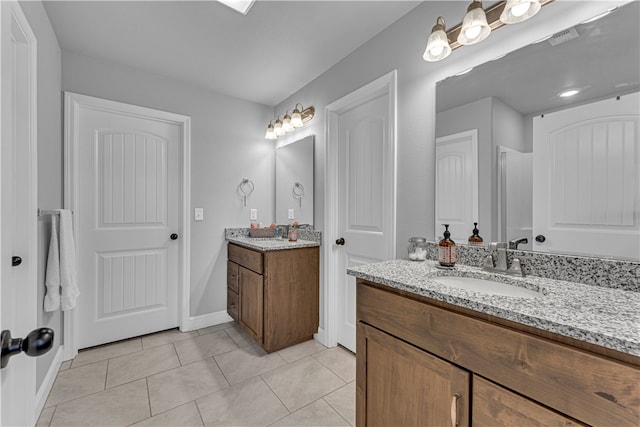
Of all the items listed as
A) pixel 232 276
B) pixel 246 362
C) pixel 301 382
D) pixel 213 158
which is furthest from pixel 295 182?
pixel 301 382

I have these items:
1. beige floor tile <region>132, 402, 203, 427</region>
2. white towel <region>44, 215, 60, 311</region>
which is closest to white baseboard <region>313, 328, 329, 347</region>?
beige floor tile <region>132, 402, 203, 427</region>

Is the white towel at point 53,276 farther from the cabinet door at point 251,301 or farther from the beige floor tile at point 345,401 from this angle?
the beige floor tile at point 345,401

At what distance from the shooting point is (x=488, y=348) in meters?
0.83

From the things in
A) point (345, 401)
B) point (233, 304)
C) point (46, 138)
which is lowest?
point (345, 401)

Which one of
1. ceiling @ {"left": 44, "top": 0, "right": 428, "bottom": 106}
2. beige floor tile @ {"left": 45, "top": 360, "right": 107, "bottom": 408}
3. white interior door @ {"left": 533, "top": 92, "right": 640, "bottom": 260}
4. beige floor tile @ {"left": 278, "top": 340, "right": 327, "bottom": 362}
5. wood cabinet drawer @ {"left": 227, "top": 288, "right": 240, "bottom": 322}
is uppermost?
ceiling @ {"left": 44, "top": 0, "right": 428, "bottom": 106}

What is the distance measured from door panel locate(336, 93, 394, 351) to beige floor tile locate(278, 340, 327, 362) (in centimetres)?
21

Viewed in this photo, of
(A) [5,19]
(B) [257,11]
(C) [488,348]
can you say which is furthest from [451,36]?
(A) [5,19]

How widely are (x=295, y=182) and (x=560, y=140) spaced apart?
2053 mm

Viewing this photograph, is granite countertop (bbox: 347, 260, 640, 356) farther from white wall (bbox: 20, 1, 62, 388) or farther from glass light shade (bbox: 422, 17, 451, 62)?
white wall (bbox: 20, 1, 62, 388)

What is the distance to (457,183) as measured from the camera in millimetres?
1507

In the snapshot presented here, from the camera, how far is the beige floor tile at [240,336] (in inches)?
95.0

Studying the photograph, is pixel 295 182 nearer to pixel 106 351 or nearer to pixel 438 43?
pixel 438 43

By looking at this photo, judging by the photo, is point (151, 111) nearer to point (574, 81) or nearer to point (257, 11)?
point (257, 11)

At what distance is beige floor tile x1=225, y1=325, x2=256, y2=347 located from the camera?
7.91 ft
